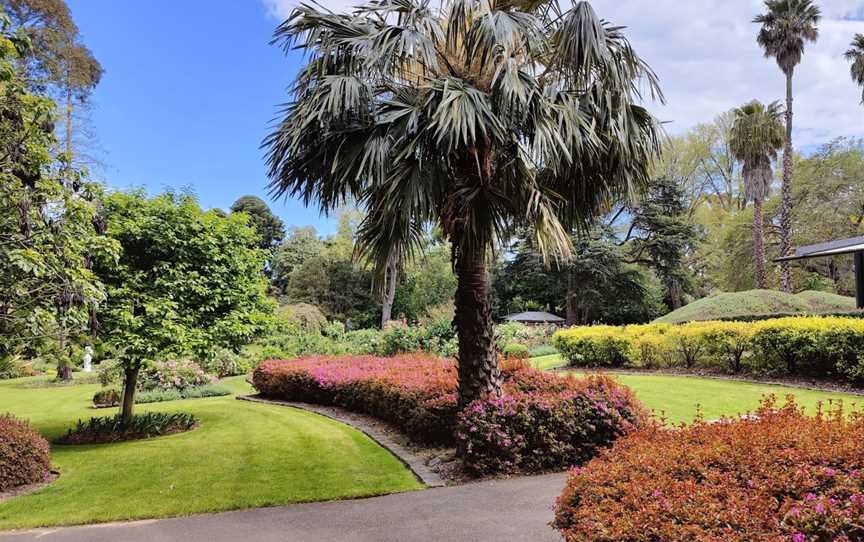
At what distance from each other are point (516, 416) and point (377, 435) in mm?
3292

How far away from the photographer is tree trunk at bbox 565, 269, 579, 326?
31.4m

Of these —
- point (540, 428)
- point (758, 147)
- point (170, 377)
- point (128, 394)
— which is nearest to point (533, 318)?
point (758, 147)

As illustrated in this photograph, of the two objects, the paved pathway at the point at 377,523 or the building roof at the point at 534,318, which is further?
the building roof at the point at 534,318

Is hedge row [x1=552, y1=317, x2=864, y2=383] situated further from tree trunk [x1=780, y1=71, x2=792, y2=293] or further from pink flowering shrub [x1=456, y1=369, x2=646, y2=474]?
tree trunk [x1=780, y1=71, x2=792, y2=293]

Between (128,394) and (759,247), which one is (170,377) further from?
(759,247)

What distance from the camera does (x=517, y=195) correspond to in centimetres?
624

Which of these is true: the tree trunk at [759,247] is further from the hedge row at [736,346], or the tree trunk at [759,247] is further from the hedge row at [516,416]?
the hedge row at [516,416]

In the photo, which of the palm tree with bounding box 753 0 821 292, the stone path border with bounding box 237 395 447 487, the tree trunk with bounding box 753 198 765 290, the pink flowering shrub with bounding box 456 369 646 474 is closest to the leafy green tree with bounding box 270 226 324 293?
the stone path border with bounding box 237 395 447 487

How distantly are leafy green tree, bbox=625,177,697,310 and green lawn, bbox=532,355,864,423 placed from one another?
21.0 metres

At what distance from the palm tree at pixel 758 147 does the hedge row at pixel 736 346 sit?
14.3 m

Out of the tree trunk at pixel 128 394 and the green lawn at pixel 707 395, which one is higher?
the green lawn at pixel 707 395

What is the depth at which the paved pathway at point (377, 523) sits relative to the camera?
430 cm

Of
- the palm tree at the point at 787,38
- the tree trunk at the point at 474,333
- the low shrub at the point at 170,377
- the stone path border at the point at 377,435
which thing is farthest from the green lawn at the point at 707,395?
the palm tree at the point at 787,38

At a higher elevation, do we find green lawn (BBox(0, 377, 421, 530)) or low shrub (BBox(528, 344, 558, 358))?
low shrub (BBox(528, 344, 558, 358))
